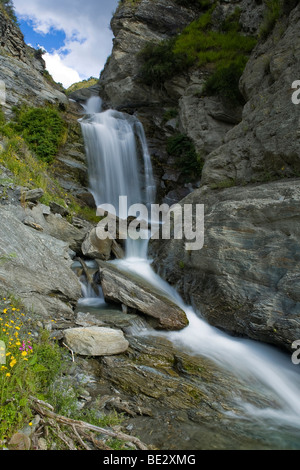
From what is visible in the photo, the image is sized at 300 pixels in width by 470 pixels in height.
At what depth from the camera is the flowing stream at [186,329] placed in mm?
3863

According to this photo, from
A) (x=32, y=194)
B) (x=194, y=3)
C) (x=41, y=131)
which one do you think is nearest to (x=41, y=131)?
(x=41, y=131)

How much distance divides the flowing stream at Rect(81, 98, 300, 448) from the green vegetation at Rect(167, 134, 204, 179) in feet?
5.66

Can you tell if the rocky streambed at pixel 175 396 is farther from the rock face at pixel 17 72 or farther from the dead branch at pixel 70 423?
the rock face at pixel 17 72

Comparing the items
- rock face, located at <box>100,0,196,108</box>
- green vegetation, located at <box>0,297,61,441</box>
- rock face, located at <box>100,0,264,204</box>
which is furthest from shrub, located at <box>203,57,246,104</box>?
green vegetation, located at <box>0,297,61,441</box>

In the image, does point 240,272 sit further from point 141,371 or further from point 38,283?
point 38,283

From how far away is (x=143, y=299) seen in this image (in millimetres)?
6082

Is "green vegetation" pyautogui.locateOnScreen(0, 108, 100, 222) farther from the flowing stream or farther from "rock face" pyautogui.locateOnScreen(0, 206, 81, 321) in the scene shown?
"rock face" pyautogui.locateOnScreen(0, 206, 81, 321)

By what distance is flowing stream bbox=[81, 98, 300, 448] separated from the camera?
3.86 metres

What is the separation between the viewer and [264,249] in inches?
210

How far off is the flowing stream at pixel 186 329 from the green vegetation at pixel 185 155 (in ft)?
5.66

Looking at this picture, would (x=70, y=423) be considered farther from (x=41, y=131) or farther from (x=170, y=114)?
(x=170, y=114)

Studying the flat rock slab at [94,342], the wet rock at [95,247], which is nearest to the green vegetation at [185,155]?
the wet rock at [95,247]

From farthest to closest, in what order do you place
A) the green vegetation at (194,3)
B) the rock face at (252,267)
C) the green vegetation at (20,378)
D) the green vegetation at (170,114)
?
the green vegetation at (194,3), the green vegetation at (170,114), the rock face at (252,267), the green vegetation at (20,378)
